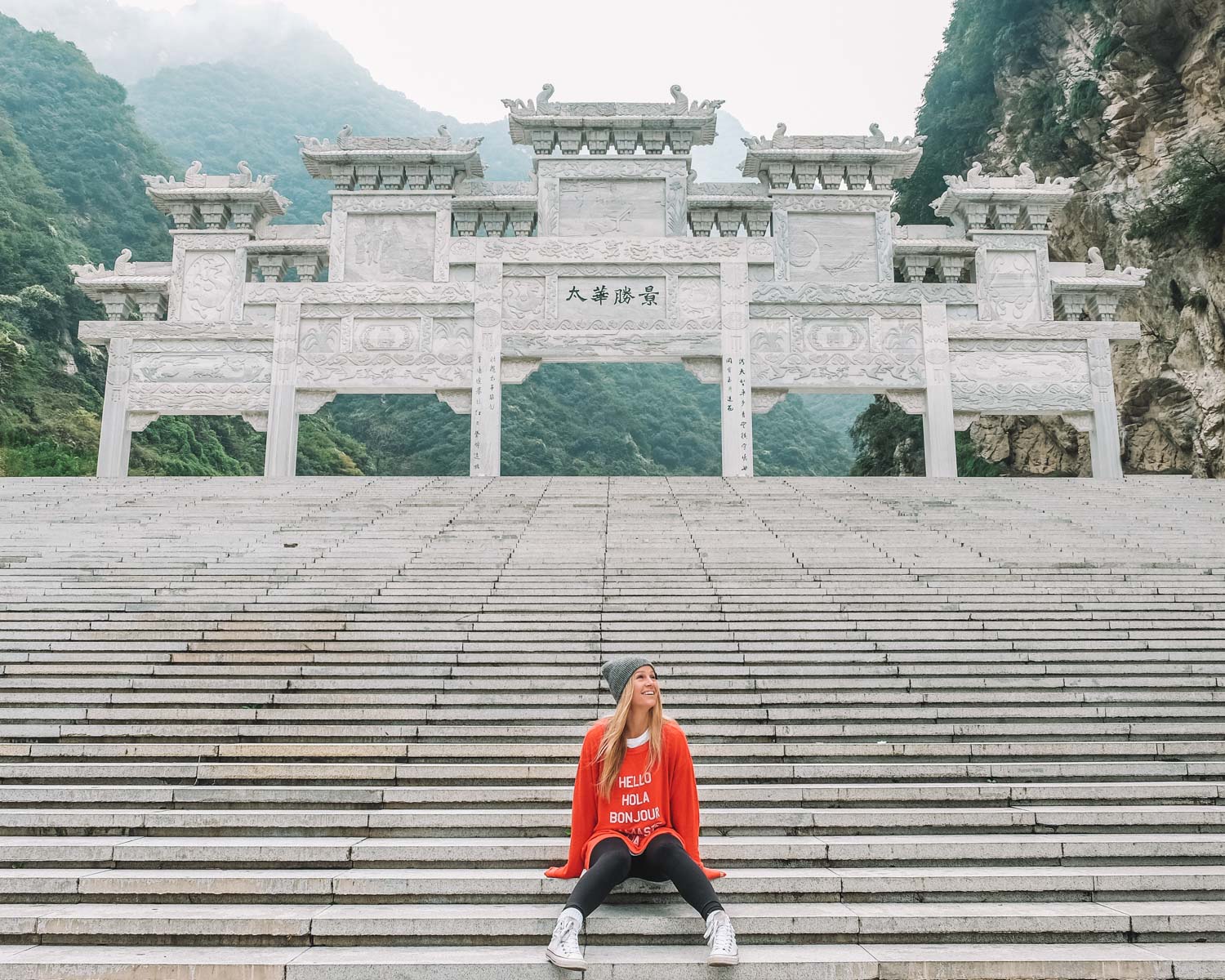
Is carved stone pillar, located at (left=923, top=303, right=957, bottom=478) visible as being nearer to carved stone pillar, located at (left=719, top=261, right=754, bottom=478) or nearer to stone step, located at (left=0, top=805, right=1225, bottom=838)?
carved stone pillar, located at (left=719, top=261, right=754, bottom=478)

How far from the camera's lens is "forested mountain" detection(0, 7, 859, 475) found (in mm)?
26188

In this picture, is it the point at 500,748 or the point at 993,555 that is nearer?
the point at 500,748

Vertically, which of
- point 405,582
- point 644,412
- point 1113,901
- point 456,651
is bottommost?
point 1113,901

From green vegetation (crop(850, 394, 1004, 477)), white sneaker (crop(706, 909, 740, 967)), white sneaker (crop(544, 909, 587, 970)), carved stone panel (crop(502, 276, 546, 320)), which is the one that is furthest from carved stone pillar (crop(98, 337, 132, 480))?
green vegetation (crop(850, 394, 1004, 477))

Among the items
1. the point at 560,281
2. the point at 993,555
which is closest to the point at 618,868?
the point at 993,555

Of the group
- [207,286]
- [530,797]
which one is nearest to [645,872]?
[530,797]

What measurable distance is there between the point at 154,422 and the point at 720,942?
2987 cm

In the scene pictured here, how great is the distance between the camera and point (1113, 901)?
338 centimetres

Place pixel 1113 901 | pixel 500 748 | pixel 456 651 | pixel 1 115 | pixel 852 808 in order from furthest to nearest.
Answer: pixel 1 115, pixel 456 651, pixel 500 748, pixel 852 808, pixel 1113 901

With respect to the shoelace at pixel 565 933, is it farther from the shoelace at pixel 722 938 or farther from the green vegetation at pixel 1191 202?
the green vegetation at pixel 1191 202

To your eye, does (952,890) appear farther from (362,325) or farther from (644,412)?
(644,412)

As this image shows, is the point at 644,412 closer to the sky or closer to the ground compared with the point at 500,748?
closer to the sky

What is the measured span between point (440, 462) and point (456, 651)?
28.5m

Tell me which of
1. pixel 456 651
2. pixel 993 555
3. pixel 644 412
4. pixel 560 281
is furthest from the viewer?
pixel 644 412
